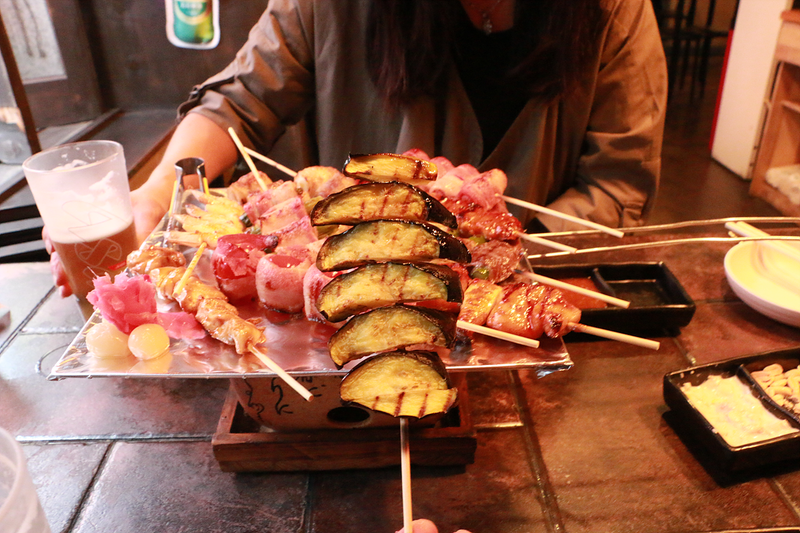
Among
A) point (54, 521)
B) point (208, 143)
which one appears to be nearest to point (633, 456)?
point (54, 521)

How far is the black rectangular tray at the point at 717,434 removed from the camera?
124 cm

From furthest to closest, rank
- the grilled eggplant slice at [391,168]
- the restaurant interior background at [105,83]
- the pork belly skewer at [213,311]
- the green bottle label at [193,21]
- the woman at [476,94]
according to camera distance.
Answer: the green bottle label at [193,21] → the restaurant interior background at [105,83] → the woman at [476,94] → the grilled eggplant slice at [391,168] → the pork belly skewer at [213,311]

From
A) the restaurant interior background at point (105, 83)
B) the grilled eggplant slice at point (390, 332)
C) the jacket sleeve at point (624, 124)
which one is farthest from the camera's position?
the restaurant interior background at point (105, 83)

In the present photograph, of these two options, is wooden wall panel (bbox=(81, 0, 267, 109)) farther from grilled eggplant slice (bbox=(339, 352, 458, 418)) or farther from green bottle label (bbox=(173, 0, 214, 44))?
grilled eggplant slice (bbox=(339, 352, 458, 418))

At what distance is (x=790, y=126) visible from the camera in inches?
225

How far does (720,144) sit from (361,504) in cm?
755

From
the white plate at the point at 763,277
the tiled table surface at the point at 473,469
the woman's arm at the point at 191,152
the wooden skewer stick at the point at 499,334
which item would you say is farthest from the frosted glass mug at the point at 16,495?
the white plate at the point at 763,277

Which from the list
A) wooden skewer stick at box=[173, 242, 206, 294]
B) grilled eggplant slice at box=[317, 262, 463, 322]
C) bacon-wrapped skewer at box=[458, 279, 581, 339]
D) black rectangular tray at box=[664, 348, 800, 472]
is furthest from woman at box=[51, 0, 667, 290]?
grilled eggplant slice at box=[317, 262, 463, 322]

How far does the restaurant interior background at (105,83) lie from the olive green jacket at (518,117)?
1.30m

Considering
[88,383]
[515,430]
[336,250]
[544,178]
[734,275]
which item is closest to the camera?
[336,250]

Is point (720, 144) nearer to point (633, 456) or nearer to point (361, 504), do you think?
point (633, 456)

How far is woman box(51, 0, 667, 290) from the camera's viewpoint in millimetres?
2498

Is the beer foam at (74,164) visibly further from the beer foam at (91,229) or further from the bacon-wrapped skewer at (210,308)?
the bacon-wrapped skewer at (210,308)

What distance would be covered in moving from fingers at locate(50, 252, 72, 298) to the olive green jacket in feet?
4.05
